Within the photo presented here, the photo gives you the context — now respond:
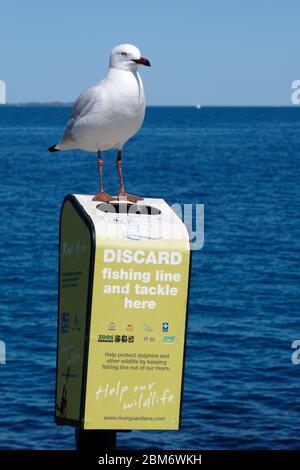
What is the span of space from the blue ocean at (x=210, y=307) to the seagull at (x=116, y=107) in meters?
16.4

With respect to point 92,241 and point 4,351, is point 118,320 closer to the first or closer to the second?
point 92,241

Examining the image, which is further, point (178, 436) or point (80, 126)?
point (178, 436)

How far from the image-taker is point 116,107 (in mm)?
8578

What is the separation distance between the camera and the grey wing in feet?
29.2

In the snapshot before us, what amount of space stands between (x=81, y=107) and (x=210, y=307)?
110 feet

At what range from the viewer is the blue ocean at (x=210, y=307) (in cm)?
2680

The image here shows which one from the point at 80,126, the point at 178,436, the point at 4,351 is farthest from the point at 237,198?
the point at 80,126

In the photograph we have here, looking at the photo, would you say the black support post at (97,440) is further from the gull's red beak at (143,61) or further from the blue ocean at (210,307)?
the blue ocean at (210,307)

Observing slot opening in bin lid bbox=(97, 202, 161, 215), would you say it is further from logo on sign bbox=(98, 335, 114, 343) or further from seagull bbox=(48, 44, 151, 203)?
logo on sign bbox=(98, 335, 114, 343)

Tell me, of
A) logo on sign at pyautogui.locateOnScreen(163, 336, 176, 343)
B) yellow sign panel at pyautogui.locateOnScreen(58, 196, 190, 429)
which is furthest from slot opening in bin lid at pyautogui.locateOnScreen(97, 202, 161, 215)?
logo on sign at pyautogui.locateOnScreen(163, 336, 176, 343)

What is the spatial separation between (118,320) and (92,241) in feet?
2.00

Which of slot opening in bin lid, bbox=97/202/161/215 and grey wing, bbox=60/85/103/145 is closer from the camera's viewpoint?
slot opening in bin lid, bbox=97/202/161/215

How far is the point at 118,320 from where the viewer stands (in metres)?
7.28

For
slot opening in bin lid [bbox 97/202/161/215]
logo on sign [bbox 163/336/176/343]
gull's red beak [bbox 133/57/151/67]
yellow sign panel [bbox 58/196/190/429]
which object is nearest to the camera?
yellow sign panel [bbox 58/196/190/429]
